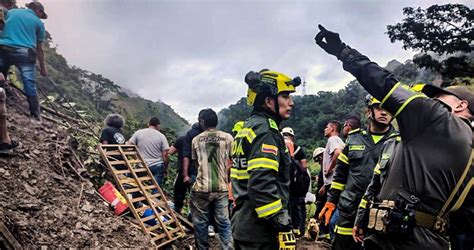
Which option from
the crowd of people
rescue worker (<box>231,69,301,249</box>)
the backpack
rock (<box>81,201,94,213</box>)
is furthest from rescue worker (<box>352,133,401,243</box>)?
rock (<box>81,201,94,213</box>)

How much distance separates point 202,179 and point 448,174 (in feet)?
11.4

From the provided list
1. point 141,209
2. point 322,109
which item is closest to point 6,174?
point 141,209

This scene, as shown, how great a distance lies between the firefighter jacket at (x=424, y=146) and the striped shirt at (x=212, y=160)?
3.11 metres

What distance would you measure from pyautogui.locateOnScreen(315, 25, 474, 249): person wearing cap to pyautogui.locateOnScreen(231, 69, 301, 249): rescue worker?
0.76m

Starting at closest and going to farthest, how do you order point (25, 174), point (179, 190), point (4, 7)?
point (25, 174), point (179, 190), point (4, 7)

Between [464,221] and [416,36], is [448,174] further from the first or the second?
[416,36]

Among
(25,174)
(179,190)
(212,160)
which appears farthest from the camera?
(179,190)

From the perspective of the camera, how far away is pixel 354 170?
3.89 meters

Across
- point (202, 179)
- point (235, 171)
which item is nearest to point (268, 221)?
point (235, 171)

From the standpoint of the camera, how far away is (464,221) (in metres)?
2.32

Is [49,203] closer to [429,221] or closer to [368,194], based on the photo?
[368,194]

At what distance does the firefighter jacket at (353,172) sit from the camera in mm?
3816

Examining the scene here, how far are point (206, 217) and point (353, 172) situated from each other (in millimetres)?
2150

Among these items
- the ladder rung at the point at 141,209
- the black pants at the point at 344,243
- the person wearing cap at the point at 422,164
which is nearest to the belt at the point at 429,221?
the person wearing cap at the point at 422,164
